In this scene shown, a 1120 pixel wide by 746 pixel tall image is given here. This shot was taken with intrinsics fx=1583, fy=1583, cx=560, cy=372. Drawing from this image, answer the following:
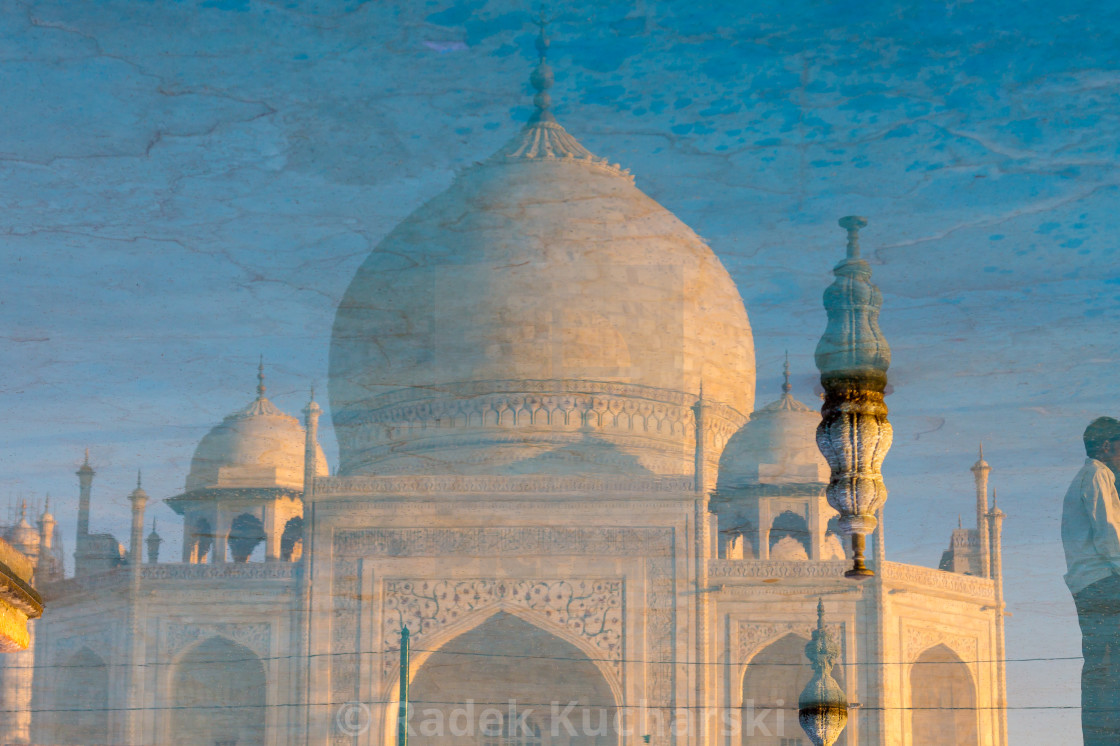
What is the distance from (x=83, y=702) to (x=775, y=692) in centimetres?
537

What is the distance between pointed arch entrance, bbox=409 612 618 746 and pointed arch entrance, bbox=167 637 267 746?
120 centimetres

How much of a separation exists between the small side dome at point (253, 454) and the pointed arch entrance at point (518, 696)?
261cm

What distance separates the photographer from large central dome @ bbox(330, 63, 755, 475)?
13.3 m

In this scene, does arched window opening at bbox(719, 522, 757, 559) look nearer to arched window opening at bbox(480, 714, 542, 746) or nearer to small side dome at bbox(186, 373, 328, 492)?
arched window opening at bbox(480, 714, 542, 746)

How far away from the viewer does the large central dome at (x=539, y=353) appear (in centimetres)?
1326

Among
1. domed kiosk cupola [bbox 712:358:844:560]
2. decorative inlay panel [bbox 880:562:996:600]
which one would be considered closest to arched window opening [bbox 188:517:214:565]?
domed kiosk cupola [bbox 712:358:844:560]

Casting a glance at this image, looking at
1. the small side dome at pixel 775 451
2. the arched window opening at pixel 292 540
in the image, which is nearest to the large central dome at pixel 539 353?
the small side dome at pixel 775 451

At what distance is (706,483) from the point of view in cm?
1230

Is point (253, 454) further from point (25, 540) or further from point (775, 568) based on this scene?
point (775, 568)

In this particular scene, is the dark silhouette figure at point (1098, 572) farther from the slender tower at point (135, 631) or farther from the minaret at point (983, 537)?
the slender tower at point (135, 631)

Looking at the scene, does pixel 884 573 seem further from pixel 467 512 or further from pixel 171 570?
pixel 171 570

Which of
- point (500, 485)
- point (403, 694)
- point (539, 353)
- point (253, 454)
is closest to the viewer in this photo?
point (403, 694)

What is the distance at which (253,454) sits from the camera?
13.9m

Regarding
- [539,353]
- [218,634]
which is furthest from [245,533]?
[539,353]
